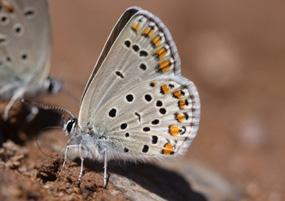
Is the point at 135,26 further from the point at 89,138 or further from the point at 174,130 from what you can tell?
the point at 89,138

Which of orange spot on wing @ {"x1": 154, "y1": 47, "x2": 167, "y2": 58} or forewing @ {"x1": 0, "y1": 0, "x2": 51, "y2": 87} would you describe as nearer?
orange spot on wing @ {"x1": 154, "y1": 47, "x2": 167, "y2": 58}

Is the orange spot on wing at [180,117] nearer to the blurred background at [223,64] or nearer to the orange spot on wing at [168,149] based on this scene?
the orange spot on wing at [168,149]

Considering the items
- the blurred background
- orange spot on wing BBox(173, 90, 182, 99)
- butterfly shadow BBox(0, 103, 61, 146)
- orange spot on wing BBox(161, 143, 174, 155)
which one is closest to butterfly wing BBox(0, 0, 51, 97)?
the blurred background

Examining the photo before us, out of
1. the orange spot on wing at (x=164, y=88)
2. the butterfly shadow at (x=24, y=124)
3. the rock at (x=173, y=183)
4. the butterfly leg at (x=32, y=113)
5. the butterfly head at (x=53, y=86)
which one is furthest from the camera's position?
the butterfly head at (x=53, y=86)

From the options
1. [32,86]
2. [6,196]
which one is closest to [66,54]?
[32,86]

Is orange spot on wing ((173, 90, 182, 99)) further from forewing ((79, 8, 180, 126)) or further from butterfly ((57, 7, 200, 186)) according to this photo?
forewing ((79, 8, 180, 126))

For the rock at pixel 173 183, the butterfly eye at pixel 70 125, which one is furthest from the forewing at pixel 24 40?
the butterfly eye at pixel 70 125
